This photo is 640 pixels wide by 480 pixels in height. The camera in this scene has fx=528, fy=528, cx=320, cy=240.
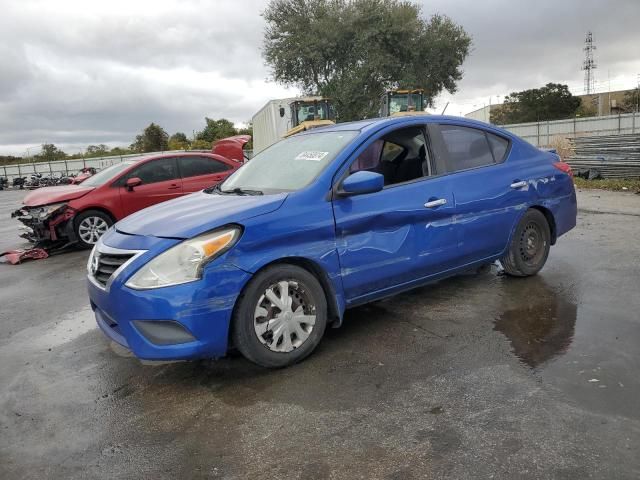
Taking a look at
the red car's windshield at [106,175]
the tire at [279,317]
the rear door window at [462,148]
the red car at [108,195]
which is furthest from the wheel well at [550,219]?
the red car's windshield at [106,175]

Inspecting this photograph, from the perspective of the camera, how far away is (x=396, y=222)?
4.01 meters

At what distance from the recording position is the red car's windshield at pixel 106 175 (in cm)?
910

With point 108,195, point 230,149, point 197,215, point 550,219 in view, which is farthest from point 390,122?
point 230,149

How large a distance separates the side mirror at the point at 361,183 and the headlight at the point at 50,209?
6425 millimetres

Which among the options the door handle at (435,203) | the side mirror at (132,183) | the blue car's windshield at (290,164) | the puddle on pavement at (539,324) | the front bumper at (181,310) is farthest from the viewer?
the side mirror at (132,183)

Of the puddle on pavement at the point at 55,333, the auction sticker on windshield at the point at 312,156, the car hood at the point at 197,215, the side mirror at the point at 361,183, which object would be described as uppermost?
the auction sticker on windshield at the point at 312,156

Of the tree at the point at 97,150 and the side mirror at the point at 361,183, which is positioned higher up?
the tree at the point at 97,150

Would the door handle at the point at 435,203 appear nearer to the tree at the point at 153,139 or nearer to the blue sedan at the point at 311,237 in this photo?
the blue sedan at the point at 311,237

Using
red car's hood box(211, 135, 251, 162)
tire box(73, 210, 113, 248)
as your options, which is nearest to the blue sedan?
tire box(73, 210, 113, 248)

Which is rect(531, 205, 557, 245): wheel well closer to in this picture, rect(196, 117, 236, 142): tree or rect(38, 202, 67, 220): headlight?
rect(38, 202, 67, 220): headlight

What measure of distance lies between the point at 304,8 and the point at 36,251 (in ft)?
107

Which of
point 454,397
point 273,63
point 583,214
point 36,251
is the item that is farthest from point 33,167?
point 454,397

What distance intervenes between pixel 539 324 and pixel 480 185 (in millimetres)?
1274

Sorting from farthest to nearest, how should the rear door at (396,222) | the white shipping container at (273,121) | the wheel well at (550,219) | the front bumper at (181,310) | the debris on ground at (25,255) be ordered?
the white shipping container at (273,121) → the debris on ground at (25,255) → the wheel well at (550,219) → the rear door at (396,222) → the front bumper at (181,310)
